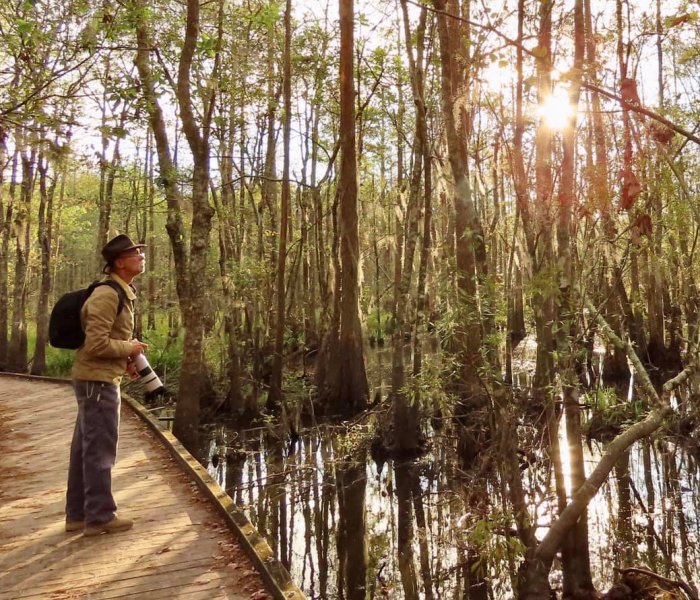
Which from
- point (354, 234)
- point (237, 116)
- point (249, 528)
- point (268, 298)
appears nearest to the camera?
point (249, 528)

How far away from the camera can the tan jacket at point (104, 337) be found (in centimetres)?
375

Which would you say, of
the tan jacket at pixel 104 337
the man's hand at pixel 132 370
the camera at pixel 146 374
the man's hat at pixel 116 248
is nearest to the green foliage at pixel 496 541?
the camera at pixel 146 374

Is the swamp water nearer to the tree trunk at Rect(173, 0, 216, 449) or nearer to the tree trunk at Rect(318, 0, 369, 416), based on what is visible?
the tree trunk at Rect(173, 0, 216, 449)

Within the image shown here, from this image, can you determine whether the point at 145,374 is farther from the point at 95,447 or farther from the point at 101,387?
the point at 95,447

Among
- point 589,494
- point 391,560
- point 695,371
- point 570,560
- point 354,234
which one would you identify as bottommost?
point 391,560

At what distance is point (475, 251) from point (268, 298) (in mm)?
9382

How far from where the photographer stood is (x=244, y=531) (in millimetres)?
3867

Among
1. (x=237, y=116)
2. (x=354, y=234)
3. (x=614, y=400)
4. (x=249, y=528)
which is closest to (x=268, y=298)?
(x=354, y=234)

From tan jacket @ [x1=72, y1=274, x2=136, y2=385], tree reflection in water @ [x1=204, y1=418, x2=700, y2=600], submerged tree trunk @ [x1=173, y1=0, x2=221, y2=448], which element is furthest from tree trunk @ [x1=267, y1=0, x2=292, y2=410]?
tan jacket @ [x1=72, y1=274, x2=136, y2=385]

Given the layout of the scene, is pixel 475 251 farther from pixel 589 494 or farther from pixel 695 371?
pixel 589 494

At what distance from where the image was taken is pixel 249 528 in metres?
3.91

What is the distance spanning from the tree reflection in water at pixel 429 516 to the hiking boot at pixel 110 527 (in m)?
2.44

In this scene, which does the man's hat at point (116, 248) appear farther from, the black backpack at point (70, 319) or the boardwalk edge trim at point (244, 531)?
the boardwalk edge trim at point (244, 531)

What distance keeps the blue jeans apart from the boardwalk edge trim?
80cm
